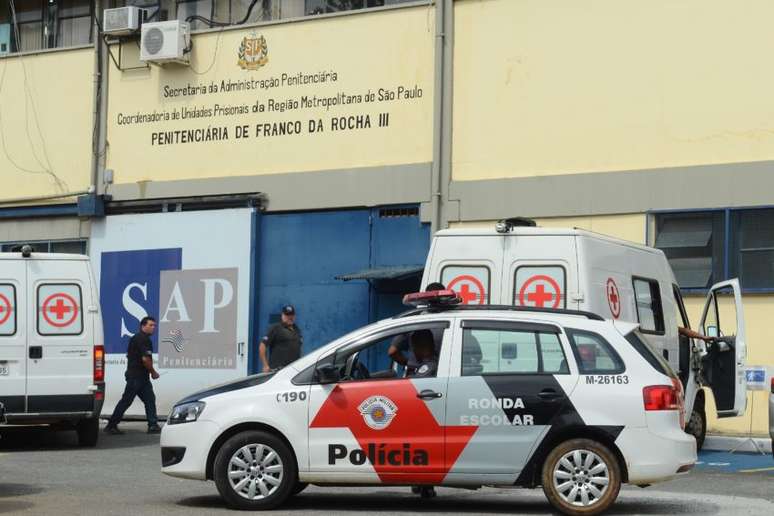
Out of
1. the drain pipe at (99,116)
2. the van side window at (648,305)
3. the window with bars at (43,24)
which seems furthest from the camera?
the window with bars at (43,24)

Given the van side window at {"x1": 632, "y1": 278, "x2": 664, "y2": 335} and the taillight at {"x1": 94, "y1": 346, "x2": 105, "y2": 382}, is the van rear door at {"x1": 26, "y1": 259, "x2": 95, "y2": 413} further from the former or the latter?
the van side window at {"x1": 632, "y1": 278, "x2": 664, "y2": 335}

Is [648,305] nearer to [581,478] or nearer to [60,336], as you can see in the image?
[581,478]

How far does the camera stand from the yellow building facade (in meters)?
19.6

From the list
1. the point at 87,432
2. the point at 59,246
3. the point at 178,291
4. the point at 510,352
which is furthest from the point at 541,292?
the point at 59,246

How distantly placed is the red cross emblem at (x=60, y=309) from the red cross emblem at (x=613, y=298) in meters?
6.59

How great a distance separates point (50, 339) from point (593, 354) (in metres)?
8.20

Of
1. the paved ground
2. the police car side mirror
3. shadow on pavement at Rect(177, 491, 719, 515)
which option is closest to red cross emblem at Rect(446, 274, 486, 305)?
the paved ground

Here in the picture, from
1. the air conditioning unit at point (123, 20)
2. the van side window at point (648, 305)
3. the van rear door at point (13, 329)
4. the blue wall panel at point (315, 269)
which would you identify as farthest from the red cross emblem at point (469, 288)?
the air conditioning unit at point (123, 20)

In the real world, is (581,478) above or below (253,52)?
below

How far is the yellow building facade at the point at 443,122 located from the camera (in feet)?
64.2

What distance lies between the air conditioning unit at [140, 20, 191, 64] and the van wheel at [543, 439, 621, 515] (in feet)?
48.6

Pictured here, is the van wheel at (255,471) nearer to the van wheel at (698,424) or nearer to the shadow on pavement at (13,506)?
the shadow on pavement at (13,506)

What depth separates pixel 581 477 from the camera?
1099 centimetres

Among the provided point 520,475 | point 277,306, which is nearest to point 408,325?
point 520,475
